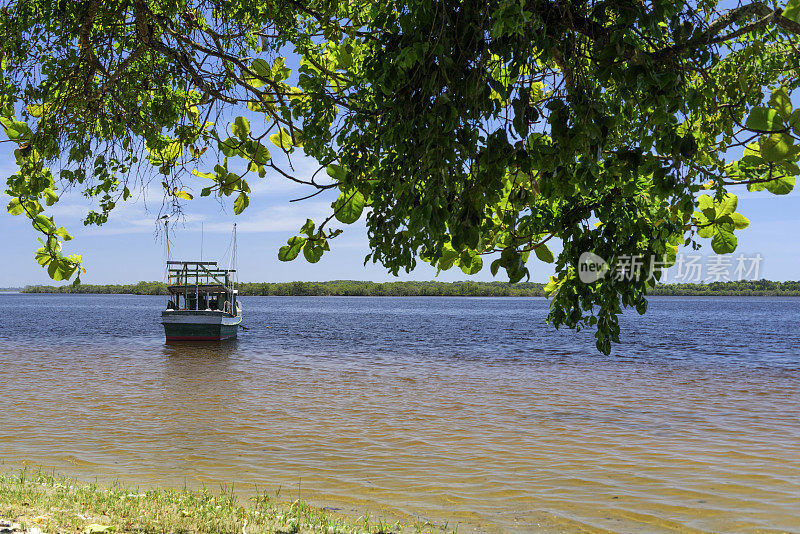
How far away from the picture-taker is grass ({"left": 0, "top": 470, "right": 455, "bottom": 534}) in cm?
560

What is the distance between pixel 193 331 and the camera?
3425cm

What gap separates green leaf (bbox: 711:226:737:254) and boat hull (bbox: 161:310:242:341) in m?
33.0

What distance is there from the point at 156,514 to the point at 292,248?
4.40 m

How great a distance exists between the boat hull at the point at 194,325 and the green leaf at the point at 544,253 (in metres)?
32.3

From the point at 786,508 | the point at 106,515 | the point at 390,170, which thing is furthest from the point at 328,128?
the point at 786,508

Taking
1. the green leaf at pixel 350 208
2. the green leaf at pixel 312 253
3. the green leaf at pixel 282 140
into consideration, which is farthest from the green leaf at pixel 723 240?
the green leaf at pixel 282 140

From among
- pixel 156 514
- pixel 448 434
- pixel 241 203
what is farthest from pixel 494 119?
pixel 448 434

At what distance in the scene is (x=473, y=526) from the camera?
7176 mm

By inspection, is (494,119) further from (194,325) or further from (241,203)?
(194,325)

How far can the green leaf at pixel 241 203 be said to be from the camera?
367 cm

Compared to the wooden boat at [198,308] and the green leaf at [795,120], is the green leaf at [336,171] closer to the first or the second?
the green leaf at [795,120]

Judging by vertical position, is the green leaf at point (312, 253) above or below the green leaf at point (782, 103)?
below

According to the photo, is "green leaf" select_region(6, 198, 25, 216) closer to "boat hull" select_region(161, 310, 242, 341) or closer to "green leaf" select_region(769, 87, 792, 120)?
"green leaf" select_region(769, 87, 792, 120)

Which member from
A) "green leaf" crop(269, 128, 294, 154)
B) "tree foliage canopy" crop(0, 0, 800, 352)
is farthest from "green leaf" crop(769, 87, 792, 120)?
"green leaf" crop(269, 128, 294, 154)
